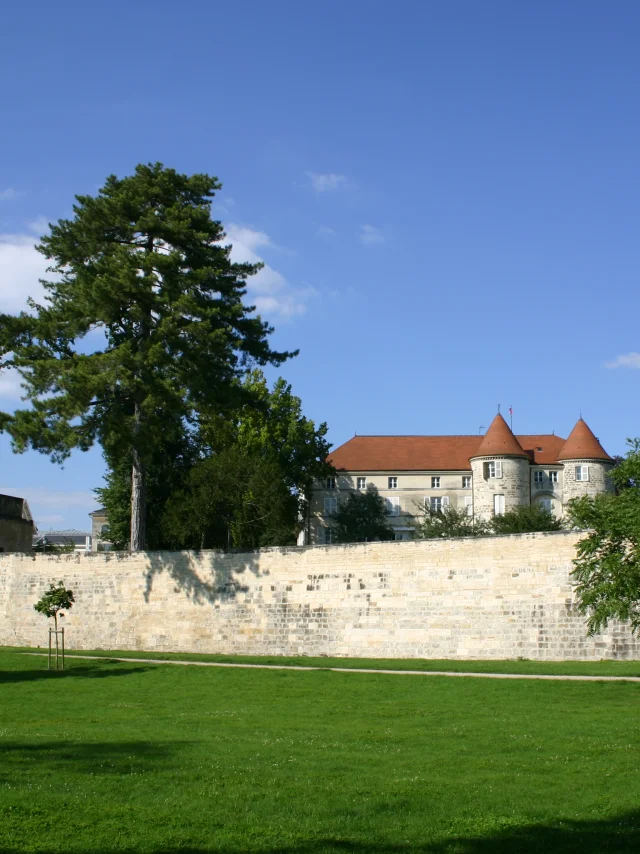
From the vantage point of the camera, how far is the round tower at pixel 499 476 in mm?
67375

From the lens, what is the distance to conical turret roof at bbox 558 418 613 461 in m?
67.9

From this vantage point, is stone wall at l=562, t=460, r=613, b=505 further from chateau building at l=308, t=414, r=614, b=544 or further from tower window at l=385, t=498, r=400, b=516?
tower window at l=385, t=498, r=400, b=516

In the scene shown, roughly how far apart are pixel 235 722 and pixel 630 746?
5.74m

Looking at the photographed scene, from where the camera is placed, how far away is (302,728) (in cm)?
1317

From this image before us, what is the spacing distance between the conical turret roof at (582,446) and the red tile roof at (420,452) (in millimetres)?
3493

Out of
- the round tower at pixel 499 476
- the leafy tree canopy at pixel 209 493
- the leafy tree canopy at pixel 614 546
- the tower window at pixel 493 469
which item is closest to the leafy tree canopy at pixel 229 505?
the leafy tree canopy at pixel 209 493

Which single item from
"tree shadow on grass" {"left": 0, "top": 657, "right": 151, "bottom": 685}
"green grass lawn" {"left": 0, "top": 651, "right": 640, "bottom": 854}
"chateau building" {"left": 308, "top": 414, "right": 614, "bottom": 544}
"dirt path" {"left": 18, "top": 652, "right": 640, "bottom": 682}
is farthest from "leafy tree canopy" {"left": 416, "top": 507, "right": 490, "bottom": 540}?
"green grass lawn" {"left": 0, "top": 651, "right": 640, "bottom": 854}

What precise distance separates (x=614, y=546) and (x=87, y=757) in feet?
38.4

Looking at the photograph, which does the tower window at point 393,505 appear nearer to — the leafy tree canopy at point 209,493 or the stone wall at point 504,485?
the stone wall at point 504,485

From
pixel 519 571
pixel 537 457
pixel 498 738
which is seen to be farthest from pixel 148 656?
pixel 537 457

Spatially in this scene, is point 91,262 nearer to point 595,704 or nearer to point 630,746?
point 595,704

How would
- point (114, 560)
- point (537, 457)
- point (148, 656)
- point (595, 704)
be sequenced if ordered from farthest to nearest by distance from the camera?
point (537, 457) < point (114, 560) < point (148, 656) < point (595, 704)

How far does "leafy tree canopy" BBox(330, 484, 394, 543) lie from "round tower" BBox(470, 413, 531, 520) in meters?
7.05

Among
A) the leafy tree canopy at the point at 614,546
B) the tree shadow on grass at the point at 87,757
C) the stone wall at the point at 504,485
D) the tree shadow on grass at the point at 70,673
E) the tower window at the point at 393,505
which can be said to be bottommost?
the tree shadow on grass at the point at 70,673
